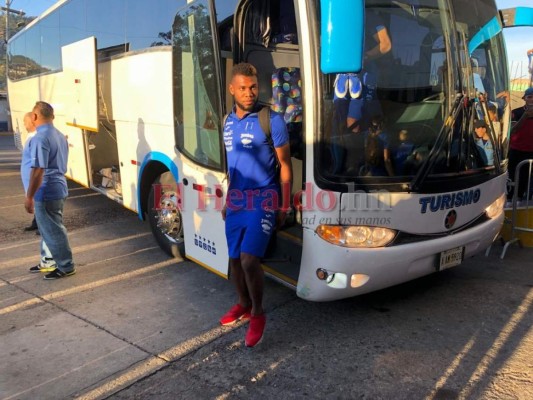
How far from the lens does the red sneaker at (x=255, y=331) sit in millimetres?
3350

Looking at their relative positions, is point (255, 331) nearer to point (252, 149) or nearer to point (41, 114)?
point (252, 149)

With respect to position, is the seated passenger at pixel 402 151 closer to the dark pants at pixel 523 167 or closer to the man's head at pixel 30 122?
the man's head at pixel 30 122

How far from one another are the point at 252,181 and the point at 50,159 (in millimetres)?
2322

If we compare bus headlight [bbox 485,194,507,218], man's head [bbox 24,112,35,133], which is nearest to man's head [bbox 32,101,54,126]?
man's head [bbox 24,112,35,133]

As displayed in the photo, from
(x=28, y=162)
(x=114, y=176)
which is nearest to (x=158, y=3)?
(x=28, y=162)

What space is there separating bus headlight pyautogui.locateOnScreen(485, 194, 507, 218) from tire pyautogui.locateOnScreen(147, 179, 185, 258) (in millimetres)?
2983

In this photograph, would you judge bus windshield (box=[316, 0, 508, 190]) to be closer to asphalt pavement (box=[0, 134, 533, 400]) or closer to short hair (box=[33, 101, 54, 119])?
asphalt pavement (box=[0, 134, 533, 400])

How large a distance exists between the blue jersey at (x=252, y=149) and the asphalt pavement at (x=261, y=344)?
4.01 feet

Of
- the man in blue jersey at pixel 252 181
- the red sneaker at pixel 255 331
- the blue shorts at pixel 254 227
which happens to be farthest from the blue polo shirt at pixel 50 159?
the red sneaker at pixel 255 331

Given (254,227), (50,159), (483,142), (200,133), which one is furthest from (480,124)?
(50,159)

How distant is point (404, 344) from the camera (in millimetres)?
3408

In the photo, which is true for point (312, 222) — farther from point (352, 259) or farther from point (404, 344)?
point (404, 344)

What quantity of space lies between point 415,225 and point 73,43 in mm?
5576

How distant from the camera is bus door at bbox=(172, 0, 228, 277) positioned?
3.87 metres
